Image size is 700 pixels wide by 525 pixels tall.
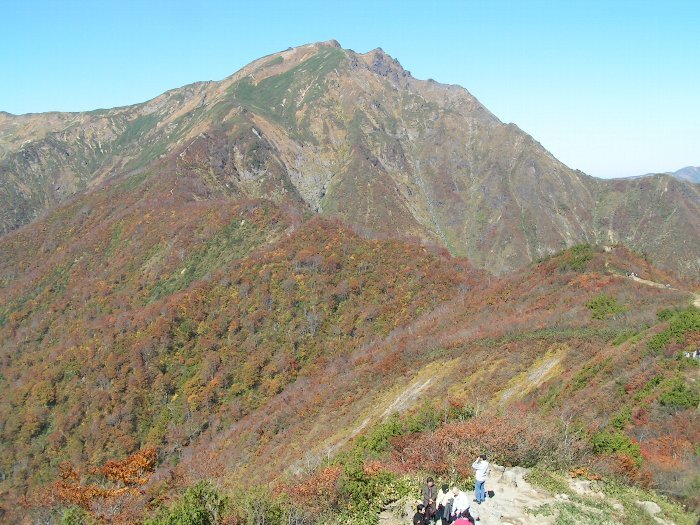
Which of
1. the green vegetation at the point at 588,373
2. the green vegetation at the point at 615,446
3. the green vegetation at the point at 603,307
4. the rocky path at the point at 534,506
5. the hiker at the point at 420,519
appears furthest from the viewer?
the green vegetation at the point at 603,307

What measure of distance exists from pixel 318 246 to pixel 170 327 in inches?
1169

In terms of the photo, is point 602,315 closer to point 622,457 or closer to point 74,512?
point 622,457

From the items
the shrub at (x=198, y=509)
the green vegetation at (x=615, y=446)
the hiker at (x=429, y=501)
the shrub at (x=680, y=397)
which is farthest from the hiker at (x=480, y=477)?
the shrub at (x=680, y=397)

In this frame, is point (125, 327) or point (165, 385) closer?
point (165, 385)

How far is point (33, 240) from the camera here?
175625 millimetres

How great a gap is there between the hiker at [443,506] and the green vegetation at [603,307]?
42.7 metres

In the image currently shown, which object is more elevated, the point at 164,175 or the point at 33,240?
the point at 164,175

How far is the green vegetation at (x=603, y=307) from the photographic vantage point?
54931 millimetres

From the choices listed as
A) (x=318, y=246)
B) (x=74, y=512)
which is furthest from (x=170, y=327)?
(x=74, y=512)

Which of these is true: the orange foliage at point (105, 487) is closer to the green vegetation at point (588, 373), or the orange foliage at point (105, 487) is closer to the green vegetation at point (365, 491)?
the green vegetation at point (365, 491)

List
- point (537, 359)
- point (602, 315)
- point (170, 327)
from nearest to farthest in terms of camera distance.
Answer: point (537, 359)
point (602, 315)
point (170, 327)

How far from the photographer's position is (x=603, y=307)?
2229 inches

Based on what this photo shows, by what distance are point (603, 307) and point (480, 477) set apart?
42.4m

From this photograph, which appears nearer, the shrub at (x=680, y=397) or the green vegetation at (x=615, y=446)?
the green vegetation at (x=615, y=446)
